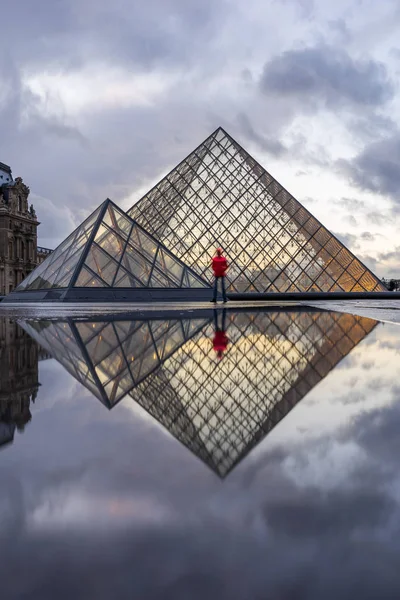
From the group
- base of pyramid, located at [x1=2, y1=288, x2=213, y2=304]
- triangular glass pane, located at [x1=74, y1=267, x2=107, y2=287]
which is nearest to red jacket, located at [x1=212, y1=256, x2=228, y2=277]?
base of pyramid, located at [x1=2, y1=288, x2=213, y2=304]

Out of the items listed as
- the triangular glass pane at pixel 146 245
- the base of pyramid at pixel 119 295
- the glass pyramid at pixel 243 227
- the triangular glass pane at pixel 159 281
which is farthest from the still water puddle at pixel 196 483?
the glass pyramid at pixel 243 227

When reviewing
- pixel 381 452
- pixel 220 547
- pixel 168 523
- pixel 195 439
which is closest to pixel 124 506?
pixel 168 523

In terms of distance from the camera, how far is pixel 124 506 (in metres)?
1.40

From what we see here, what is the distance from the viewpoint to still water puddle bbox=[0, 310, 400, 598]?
3.63 feet

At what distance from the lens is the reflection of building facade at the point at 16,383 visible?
2.39 m

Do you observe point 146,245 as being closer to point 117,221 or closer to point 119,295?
point 117,221

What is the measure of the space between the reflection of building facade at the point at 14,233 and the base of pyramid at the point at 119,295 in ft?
132

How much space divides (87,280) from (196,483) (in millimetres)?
23768

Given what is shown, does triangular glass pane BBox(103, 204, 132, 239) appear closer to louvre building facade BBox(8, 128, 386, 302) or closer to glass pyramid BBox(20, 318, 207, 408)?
louvre building facade BBox(8, 128, 386, 302)

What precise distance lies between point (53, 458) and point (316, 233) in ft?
138

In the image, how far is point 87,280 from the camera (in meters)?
24.7

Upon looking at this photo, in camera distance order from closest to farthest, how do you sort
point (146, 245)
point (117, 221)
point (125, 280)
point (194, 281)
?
1. point (125, 280)
2. point (146, 245)
3. point (117, 221)
4. point (194, 281)

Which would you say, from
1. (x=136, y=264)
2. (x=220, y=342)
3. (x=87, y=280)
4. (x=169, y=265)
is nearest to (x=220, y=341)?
(x=220, y=342)

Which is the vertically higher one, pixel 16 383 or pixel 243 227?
pixel 243 227
